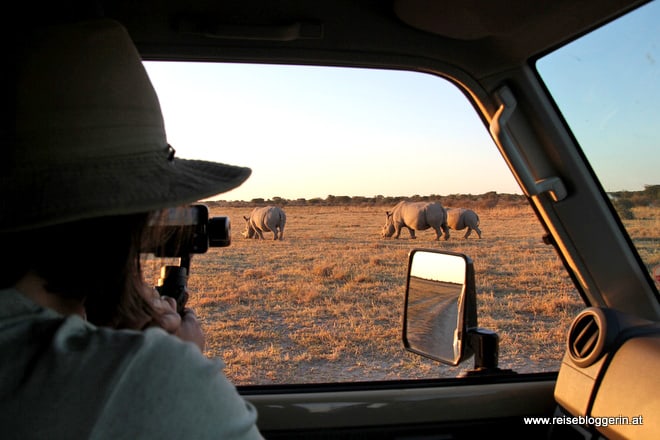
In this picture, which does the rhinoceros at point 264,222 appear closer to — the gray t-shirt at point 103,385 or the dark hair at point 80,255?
the dark hair at point 80,255

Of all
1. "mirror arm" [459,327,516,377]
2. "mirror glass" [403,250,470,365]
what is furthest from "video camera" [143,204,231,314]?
"mirror arm" [459,327,516,377]

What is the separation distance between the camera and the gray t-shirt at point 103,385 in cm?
67

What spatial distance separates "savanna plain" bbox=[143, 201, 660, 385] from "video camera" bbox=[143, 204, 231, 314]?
12cm

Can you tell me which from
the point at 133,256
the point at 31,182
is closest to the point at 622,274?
the point at 133,256

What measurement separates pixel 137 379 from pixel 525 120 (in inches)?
67.8

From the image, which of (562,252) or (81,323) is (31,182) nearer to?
(81,323)

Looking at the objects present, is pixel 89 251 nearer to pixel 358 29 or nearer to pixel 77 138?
pixel 77 138

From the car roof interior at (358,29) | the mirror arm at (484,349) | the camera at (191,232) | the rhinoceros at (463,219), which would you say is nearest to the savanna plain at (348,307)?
the camera at (191,232)

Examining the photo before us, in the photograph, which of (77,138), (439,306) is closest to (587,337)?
(439,306)

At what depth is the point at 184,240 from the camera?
4.50 ft

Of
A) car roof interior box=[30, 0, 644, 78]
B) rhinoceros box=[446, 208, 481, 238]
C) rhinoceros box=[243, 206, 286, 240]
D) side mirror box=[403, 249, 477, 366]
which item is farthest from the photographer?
rhinoceros box=[446, 208, 481, 238]

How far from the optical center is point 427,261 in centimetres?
219

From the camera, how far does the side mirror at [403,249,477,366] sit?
200 cm

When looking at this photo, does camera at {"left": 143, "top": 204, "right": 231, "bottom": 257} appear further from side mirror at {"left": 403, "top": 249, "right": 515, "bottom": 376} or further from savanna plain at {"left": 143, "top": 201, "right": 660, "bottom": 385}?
side mirror at {"left": 403, "top": 249, "right": 515, "bottom": 376}
